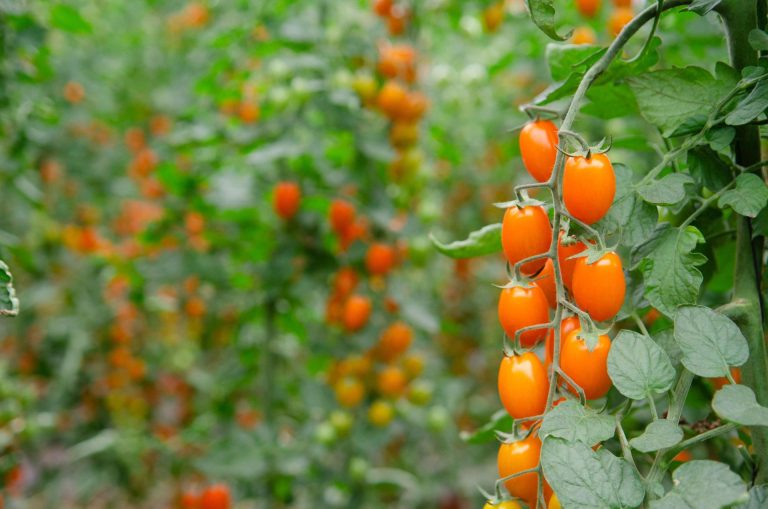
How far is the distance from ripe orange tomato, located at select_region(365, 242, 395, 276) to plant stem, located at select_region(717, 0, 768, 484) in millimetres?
1011

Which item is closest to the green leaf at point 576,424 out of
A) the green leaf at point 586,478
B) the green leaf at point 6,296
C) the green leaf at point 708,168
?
the green leaf at point 586,478

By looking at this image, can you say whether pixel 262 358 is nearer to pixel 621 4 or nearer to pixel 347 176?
pixel 347 176

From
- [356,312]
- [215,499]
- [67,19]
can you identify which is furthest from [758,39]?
[215,499]

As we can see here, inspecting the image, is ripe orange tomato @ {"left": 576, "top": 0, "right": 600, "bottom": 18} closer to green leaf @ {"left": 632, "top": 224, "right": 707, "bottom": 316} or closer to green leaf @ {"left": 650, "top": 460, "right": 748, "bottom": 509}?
green leaf @ {"left": 632, "top": 224, "right": 707, "bottom": 316}

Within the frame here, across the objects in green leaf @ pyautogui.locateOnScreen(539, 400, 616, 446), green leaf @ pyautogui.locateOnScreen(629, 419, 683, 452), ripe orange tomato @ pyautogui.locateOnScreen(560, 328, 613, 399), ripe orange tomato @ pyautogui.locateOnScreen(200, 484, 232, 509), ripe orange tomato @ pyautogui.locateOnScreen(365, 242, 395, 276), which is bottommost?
ripe orange tomato @ pyautogui.locateOnScreen(200, 484, 232, 509)

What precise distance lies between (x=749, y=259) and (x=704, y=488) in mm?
217

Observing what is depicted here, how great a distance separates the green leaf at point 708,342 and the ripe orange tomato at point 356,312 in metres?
1.08

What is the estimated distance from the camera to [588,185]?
1.61 ft

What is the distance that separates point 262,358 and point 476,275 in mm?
1249

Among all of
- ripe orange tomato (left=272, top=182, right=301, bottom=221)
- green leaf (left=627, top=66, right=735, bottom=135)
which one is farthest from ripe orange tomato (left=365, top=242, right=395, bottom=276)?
green leaf (left=627, top=66, right=735, bottom=135)

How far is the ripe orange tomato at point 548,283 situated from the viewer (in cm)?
57

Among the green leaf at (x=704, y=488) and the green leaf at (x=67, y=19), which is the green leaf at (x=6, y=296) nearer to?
the green leaf at (x=704, y=488)

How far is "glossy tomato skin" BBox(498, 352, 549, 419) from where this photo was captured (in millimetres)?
522

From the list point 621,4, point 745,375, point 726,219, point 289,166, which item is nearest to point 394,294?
point 289,166
